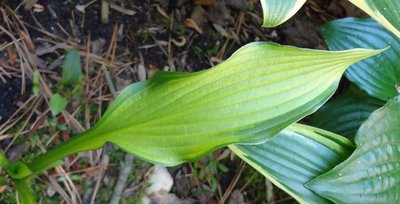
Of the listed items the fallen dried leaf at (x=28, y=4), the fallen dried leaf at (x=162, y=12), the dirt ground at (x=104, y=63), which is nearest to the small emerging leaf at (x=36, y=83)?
the dirt ground at (x=104, y=63)

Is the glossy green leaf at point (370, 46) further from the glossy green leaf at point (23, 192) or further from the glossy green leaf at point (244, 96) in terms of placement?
the glossy green leaf at point (23, 192)

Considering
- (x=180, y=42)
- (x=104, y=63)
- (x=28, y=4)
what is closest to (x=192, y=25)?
(x=180, y=42)

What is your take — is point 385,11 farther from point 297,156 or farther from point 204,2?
point 204,2

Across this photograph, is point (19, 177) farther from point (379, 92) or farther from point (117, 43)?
point (379, 92)

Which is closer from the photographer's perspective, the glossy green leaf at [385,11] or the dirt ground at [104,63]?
the glossy green leaf at [385,11]

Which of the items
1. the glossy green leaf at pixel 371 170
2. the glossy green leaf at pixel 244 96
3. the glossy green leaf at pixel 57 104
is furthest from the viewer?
the glossy green leaf at pixel 57 104

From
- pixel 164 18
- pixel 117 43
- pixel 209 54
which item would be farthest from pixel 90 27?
pixel 209 54
